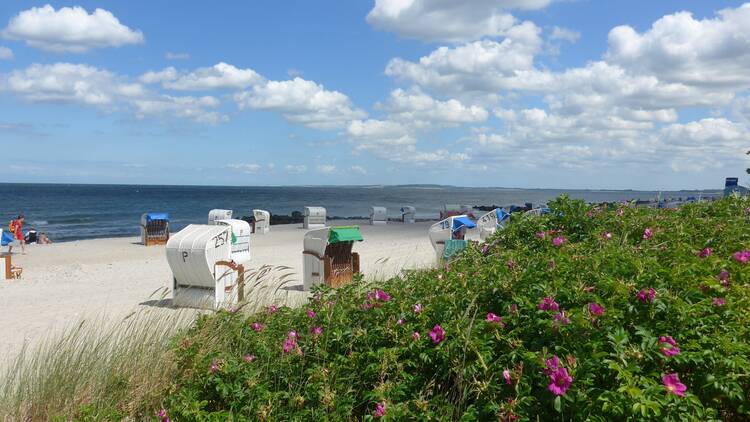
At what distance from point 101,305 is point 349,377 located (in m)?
8.01

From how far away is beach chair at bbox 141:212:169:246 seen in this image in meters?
21.3

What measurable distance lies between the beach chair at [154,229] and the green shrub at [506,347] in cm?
1890

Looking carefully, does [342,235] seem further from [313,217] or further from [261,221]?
[313,217]

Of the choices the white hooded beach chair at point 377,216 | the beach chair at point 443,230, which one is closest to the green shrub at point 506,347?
the beach chair at point 443,230

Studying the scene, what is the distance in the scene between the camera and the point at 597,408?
2.07m

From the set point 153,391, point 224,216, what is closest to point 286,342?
point 153,391

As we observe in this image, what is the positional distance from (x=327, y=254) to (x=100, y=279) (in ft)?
19.5

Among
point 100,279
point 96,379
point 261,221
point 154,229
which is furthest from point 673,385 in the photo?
point 261,221

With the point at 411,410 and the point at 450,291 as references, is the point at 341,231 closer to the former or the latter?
the point at 450,291

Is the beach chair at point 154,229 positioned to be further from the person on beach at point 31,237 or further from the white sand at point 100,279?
the person on beach at point 31,237

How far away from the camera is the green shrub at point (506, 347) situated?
215 cm

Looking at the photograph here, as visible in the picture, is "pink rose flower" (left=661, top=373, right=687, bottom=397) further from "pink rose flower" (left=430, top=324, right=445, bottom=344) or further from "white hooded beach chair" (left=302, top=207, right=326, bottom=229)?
"white hooded beach chair" (left=302, top=207, right=326, bottom=229)

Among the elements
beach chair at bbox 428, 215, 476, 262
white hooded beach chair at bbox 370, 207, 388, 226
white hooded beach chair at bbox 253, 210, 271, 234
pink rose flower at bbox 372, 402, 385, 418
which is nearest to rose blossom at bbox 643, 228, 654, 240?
pink rose flower at bbox 372, 402, 385, 418

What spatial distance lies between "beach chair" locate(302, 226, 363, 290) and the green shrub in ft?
20.4
